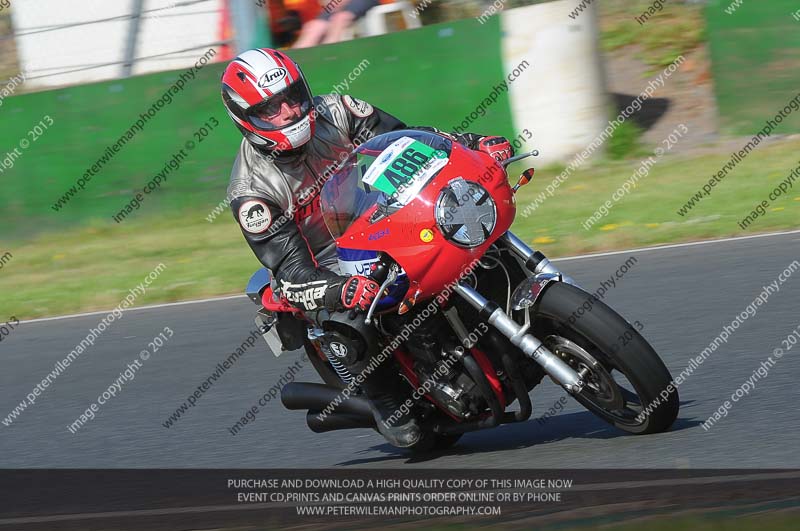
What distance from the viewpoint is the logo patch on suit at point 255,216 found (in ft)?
16.0

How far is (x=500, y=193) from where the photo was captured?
4.54m

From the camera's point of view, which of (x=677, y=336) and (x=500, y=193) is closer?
(x=500, y=193)

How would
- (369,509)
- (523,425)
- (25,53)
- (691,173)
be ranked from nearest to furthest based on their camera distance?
(369,509), (523,425), (691,173), (25,53)

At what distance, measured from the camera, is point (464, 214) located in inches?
174

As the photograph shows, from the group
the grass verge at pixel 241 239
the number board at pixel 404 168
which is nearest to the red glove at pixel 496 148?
the number board at pixel 404 168

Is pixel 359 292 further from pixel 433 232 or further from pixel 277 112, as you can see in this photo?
pixel 277 112

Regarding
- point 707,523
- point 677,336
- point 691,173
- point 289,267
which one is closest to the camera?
point 707,523

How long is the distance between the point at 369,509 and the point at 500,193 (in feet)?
4.20

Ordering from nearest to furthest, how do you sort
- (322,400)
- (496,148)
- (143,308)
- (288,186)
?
(496,148) → (288,186) → (322,400) → (143,308)

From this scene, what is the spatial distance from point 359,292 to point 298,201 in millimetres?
762

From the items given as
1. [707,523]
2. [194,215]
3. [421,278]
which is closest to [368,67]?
[194,215]

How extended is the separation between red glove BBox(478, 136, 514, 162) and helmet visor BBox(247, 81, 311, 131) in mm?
759

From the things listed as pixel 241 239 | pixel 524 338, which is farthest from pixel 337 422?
pixel 241 239

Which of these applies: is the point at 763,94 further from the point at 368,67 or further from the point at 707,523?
the point at 707,523
